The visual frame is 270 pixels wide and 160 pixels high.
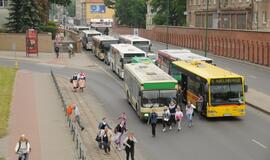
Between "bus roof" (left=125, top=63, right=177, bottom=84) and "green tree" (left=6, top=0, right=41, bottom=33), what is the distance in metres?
36.7

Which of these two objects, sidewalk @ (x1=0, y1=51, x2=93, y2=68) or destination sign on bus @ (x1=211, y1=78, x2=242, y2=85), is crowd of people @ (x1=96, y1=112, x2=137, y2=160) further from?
sidewalk @ (x1=0, y1=51, x2=93, y2=68)

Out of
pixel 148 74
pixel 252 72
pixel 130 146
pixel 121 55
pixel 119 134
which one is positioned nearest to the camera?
pixel 130 146

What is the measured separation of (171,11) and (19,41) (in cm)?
5483

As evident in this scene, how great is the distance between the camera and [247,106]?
35781mm

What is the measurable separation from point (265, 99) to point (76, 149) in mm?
17904

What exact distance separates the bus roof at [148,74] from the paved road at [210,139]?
236 cm

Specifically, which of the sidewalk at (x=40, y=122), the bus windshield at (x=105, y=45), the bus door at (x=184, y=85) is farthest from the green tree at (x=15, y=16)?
the bus door at (x=184, y=85)

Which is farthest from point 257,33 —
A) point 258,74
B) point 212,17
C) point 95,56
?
point 212,17

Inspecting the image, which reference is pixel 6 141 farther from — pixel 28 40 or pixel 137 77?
pixel 28 40

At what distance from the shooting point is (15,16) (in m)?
71.6

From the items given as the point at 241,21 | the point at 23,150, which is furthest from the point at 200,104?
the point at 241,21

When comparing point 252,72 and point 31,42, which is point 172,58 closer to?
point 252,72

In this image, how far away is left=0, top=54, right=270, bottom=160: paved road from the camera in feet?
77.9

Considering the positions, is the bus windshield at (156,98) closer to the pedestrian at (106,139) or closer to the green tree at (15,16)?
the pedestrian at (106,139)
